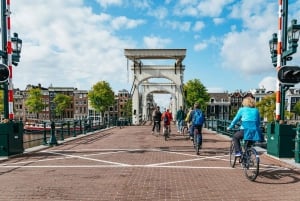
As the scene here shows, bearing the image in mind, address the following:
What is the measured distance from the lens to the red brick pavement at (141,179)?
14.6ft

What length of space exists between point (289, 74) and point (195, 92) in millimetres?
41628

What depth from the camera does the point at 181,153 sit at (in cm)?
873

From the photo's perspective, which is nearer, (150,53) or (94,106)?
(150,53)

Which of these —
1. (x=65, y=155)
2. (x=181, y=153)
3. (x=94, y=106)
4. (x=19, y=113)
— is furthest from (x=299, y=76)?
(x=19, y=113)

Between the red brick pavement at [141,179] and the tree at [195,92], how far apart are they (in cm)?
4094

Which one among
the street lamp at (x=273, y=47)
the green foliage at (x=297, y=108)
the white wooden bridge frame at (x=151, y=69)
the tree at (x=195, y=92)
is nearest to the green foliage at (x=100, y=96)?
the tree at (x=195, y=92)

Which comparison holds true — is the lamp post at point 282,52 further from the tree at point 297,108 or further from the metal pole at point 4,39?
the tree at point 297,108

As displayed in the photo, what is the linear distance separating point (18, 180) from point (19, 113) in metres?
77.4

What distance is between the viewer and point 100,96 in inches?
2037

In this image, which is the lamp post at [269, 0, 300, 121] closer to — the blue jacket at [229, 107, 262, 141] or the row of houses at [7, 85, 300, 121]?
the blue jacket at [229, 107, 262, 141]

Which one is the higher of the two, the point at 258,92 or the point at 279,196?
the point at 258,92

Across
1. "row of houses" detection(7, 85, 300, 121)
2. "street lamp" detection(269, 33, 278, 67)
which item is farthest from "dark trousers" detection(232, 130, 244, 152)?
"row of houses" detection(7, 85, 300, 121)

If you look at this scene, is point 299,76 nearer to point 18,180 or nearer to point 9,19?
point 18,180

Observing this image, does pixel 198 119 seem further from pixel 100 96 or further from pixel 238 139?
pixel 100 96
